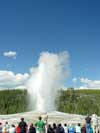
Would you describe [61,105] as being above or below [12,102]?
below

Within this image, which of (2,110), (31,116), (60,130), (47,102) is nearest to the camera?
(60,130)

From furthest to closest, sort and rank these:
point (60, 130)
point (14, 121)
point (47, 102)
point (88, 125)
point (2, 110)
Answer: point (2, 110), point (47, 102), point (14, 121), point (88, 125), point (60, 130)

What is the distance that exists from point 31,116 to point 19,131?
24.2 meters

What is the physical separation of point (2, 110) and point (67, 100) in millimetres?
23903

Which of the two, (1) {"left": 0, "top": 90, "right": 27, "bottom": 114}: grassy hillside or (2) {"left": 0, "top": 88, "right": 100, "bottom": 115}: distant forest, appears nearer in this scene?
(2) {"left": 0, "top": 88, "right": 100, "bottom": 115}: distant forest

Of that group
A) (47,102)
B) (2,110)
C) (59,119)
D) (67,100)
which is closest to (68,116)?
(59,119)

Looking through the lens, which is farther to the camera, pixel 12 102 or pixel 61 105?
pixel 12 102

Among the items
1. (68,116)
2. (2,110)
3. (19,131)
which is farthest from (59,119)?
(2,110)

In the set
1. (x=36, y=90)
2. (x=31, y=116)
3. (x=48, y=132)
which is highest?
(x=36, y=90)

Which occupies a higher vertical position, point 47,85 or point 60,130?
point 47,85

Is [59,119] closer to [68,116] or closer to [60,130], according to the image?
[68,116]

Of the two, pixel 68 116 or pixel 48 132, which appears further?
pixel 68 116

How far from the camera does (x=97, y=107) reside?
129 meters

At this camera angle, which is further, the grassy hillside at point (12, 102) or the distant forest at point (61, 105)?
the grassy hillside at point (12, 102)
